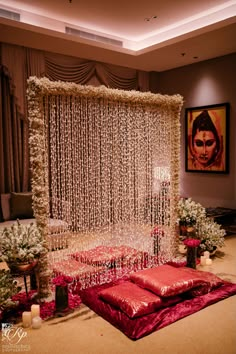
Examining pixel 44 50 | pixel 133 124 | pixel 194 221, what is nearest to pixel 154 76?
pixel 44 50

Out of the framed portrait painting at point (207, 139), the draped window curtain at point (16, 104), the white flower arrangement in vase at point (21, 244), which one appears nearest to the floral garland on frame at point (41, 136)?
the white flower arrangement in vase at point (21, 244)

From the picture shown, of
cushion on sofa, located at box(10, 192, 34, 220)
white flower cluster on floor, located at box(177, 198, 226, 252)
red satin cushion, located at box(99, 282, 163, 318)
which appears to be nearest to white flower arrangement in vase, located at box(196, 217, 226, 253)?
white flower cluster on floor, located at box(177, 198, 226, 252)

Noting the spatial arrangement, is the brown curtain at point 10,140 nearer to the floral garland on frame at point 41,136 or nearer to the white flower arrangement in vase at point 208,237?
the floral garland on frame at point 41,136

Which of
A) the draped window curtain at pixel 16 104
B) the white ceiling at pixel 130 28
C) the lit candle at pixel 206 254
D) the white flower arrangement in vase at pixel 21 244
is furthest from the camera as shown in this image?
the draped window curtain at pixel 16 104

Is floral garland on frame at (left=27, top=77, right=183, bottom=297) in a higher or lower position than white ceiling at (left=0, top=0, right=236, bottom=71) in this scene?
lower

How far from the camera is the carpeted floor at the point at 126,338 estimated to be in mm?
2576

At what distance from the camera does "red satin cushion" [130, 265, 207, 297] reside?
323 cm

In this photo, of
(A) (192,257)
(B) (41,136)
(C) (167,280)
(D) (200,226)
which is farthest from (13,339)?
(D) (200,226)

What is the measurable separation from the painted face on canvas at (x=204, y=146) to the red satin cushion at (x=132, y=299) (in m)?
3.72

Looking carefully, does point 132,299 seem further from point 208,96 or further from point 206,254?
point 208,96

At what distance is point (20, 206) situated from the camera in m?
5.21

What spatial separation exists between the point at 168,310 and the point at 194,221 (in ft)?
5.61

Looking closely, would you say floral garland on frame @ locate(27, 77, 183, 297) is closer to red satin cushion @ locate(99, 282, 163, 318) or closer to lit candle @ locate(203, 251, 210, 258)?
red satin cushion @ locate(99, 282, 163, 318)

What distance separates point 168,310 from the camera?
313cm
